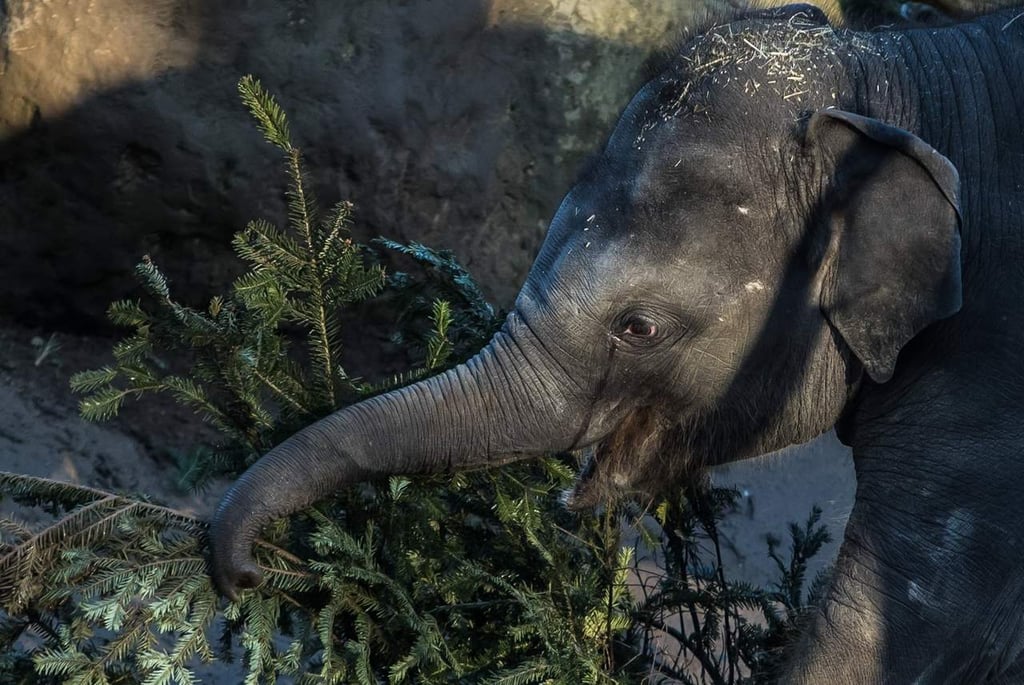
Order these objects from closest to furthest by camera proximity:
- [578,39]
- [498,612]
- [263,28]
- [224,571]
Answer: [224,571]
[498,612]
[263,28]
[578,39]

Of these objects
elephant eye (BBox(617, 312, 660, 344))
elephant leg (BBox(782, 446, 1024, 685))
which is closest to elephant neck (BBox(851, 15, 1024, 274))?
elephant leg (BBox(782, 446, 1024, 685))

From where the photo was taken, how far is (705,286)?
411 cm

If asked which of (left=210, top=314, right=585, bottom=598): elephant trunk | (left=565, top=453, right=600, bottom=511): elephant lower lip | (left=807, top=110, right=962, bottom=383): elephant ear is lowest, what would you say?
(left=565, top=453, right=600, bottom=511): elephant lower lip

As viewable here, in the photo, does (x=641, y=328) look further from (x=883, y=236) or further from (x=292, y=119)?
(x=292, y=119)

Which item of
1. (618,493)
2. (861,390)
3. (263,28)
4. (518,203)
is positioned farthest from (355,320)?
(861,390)

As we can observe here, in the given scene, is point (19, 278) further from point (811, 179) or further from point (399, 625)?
point (811, 179)

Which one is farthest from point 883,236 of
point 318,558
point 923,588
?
point 318,558

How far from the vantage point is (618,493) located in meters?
4.55

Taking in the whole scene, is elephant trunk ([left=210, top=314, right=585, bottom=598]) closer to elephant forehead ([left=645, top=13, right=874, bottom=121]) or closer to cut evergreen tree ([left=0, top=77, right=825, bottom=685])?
cut evergreen tree ([left=0, top=77, right=825, bottom=685])

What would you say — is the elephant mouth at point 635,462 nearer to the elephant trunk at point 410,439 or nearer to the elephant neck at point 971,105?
the elephant trunk at point 410,439

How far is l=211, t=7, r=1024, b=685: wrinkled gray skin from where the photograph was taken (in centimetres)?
392

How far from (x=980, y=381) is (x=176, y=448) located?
4.36 meters

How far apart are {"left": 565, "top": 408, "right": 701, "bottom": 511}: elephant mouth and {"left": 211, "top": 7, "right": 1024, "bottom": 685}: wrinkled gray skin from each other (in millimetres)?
14

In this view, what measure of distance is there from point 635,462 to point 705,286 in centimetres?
66
